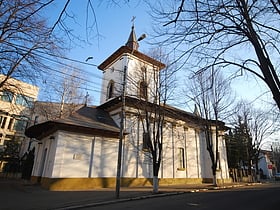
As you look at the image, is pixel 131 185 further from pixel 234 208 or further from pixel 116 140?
pixel 234 208

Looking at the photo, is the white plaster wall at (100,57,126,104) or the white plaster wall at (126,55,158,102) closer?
the white plaster wall at (126,55,158,102)

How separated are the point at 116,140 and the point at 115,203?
8991 mm

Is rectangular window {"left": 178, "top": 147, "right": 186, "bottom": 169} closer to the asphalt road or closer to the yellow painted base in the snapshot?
the yellow painted base

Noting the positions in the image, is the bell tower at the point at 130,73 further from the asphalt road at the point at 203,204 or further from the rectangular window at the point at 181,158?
the rectangular window at the point at 181,158

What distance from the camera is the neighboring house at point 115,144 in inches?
655

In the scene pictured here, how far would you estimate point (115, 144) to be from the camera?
19484mm

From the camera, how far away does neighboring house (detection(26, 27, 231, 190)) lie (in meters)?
16.6

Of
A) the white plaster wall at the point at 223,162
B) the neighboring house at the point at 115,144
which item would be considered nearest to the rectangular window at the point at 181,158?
the neighboring house at the point at 115,144

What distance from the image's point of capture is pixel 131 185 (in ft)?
63.0

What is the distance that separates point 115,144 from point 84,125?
360 centimetres

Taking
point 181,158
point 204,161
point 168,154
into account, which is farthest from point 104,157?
point 204,161

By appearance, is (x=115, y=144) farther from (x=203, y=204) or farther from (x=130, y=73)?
(x=203, y=204)

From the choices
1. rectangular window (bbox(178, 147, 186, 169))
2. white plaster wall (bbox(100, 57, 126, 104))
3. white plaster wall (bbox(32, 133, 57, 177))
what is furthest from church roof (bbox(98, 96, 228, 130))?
white plaster wall (bbox(32, 133, 57, 177))

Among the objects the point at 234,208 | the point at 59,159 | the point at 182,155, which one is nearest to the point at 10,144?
the point at 59,159
